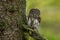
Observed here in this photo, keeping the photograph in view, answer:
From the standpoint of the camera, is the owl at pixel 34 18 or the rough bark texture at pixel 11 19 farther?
the owl at pixel 34 18

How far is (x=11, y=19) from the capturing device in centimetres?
197

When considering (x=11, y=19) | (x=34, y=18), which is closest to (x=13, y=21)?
(x=11, y=19)

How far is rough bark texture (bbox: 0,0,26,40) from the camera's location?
194 cm

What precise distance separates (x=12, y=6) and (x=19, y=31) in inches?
6.7

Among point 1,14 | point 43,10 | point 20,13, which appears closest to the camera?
point 1,14

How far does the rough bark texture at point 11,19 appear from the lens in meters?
1.94

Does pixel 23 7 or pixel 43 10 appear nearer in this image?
pixel 23 7

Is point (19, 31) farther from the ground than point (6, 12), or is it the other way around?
point (6, 12)

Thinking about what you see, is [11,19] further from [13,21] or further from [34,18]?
[34,18]

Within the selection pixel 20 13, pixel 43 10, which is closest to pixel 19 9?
pixel 20 13

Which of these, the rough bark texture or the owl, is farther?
the owl

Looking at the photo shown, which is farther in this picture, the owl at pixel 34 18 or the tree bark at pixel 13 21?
the owl at pixel 34 18

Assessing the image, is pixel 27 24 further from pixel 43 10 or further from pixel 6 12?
pixel 43 10

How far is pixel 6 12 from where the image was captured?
6.38 feet
